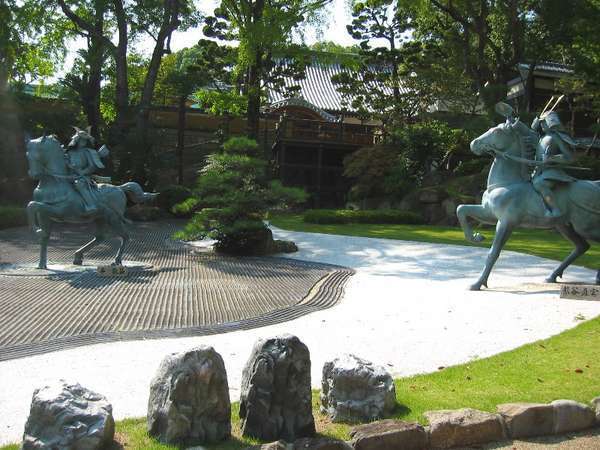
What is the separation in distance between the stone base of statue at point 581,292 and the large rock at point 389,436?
5.38 metres

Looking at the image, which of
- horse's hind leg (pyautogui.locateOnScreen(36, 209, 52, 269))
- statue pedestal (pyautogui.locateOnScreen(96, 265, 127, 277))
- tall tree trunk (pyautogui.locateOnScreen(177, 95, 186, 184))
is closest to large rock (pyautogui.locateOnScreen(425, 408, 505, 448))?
statue pedestal (pyautogui.locateOnScreen(96, 265, 127, 277))

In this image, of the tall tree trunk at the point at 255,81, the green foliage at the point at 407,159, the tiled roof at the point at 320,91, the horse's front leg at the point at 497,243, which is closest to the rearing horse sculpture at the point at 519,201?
the horse's front leg at the point at 497,243

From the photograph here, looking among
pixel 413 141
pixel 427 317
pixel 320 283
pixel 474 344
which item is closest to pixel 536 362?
pixel 474 344

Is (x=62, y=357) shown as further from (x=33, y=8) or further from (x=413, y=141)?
(x=33, y=8)

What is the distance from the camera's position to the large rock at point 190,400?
3.93 m

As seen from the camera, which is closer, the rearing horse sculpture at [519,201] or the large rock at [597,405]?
the large rock at [597,405]

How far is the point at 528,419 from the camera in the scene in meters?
4.40

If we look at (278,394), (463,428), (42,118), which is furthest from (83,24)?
(463,428)

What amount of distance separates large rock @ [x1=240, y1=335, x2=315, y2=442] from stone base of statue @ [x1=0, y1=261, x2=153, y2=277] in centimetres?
744

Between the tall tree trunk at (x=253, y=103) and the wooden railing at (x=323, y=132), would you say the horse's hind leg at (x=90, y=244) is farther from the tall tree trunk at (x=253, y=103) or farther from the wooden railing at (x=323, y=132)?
the wooden railing at (x=323, y=132)

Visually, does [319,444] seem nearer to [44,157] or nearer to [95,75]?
[44,157]

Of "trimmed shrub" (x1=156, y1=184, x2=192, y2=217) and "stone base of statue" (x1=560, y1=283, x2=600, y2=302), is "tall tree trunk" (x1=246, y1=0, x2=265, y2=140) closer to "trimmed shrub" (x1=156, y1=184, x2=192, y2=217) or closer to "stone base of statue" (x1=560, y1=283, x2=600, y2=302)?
"trimmed shrub" (x1=156, y1=184, x2=192, y2=217)

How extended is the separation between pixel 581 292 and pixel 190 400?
21.0ft

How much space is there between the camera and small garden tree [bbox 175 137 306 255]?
48.8 ft
